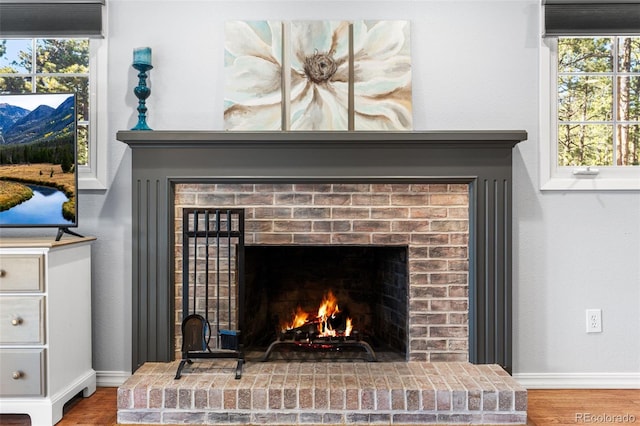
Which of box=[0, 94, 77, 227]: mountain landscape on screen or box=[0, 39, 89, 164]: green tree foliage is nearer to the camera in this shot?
box=[0, 94, 77, 227]: mountain landscape on screen

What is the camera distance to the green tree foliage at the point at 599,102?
280 centimetres

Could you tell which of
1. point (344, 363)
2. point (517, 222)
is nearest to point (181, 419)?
point (344, 363)

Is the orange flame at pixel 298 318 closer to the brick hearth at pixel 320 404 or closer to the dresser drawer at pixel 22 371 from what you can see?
the brick hearth at pixel 320 404

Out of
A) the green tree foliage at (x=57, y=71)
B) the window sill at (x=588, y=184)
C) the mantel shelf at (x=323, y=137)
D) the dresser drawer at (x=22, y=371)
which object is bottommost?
the dresser drawer at (x=22, y=371)

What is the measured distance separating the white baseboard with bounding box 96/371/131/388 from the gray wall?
0.05 feet

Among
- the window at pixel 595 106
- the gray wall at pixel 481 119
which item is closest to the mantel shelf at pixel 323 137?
the gray wall at pixel 481 119

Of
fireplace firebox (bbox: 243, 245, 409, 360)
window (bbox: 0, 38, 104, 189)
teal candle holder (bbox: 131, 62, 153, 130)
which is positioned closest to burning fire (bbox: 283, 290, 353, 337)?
fireplace firebox (bbox: 243, 245, 409, 360)

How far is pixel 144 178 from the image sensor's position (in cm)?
256

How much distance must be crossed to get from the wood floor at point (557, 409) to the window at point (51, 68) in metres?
1.28

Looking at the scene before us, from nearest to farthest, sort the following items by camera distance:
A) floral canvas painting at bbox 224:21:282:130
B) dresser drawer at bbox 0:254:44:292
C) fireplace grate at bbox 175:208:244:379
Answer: dresser drawer at bbox 0:254:44:292 → fireplace grate at bbox 175:208:244:379 → floral canvas painting at bbox 224:21:282:130

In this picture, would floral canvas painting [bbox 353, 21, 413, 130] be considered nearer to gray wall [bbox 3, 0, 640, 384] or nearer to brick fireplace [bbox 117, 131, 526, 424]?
gray wall [bbox 3, 0, 640, 384]

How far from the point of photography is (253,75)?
267 centimetres

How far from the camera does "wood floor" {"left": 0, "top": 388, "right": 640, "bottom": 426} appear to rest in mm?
2273

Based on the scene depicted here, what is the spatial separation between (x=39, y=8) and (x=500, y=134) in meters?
2.52
